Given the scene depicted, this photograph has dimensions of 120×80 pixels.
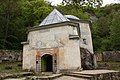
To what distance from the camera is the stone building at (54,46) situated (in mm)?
16219

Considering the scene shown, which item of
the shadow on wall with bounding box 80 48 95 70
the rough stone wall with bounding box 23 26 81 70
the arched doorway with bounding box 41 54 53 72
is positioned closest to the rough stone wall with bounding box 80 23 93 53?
the shadow on wall with bounding box 80 48 95 70

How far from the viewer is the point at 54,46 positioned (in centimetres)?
1692

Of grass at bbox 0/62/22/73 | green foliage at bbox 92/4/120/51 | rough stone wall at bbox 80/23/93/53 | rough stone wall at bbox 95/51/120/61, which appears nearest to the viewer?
grass at bbox 0/62/22/73

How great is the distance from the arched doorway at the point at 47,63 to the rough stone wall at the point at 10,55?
734 centimetres

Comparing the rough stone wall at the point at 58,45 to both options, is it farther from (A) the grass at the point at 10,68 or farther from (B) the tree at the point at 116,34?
(B) the tree at the point at 116,34

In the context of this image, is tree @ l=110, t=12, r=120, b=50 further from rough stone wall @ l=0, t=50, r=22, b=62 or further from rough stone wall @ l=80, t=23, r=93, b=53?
rough stone wall @ l=0, t=50, r=22, b=62

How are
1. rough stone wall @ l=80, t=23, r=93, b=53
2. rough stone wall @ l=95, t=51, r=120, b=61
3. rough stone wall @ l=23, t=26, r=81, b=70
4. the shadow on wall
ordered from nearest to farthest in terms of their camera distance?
rough stone wall @ l=23, t=26, r=81, b=70
the shadow on wall
rough stone wall @ l=80, t=23, r=93, b=53
rough stone wall @ l=95, t=51, r=120, b=61

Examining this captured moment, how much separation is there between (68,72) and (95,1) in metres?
6.95

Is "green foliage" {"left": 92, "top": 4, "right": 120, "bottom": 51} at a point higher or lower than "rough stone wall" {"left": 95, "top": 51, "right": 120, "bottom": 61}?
higher

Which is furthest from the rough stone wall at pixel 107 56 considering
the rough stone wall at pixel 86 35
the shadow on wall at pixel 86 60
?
the shadow on wall at pixel 86 60

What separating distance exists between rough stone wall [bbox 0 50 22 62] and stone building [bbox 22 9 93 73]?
6.84 metres

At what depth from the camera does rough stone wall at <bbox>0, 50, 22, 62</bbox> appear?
80.3 ft

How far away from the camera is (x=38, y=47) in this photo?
58.3ft

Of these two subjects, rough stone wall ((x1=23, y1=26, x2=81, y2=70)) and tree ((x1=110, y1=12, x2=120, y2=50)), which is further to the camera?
tree ((x1=110, y1=12, x2=120, y2=50))
